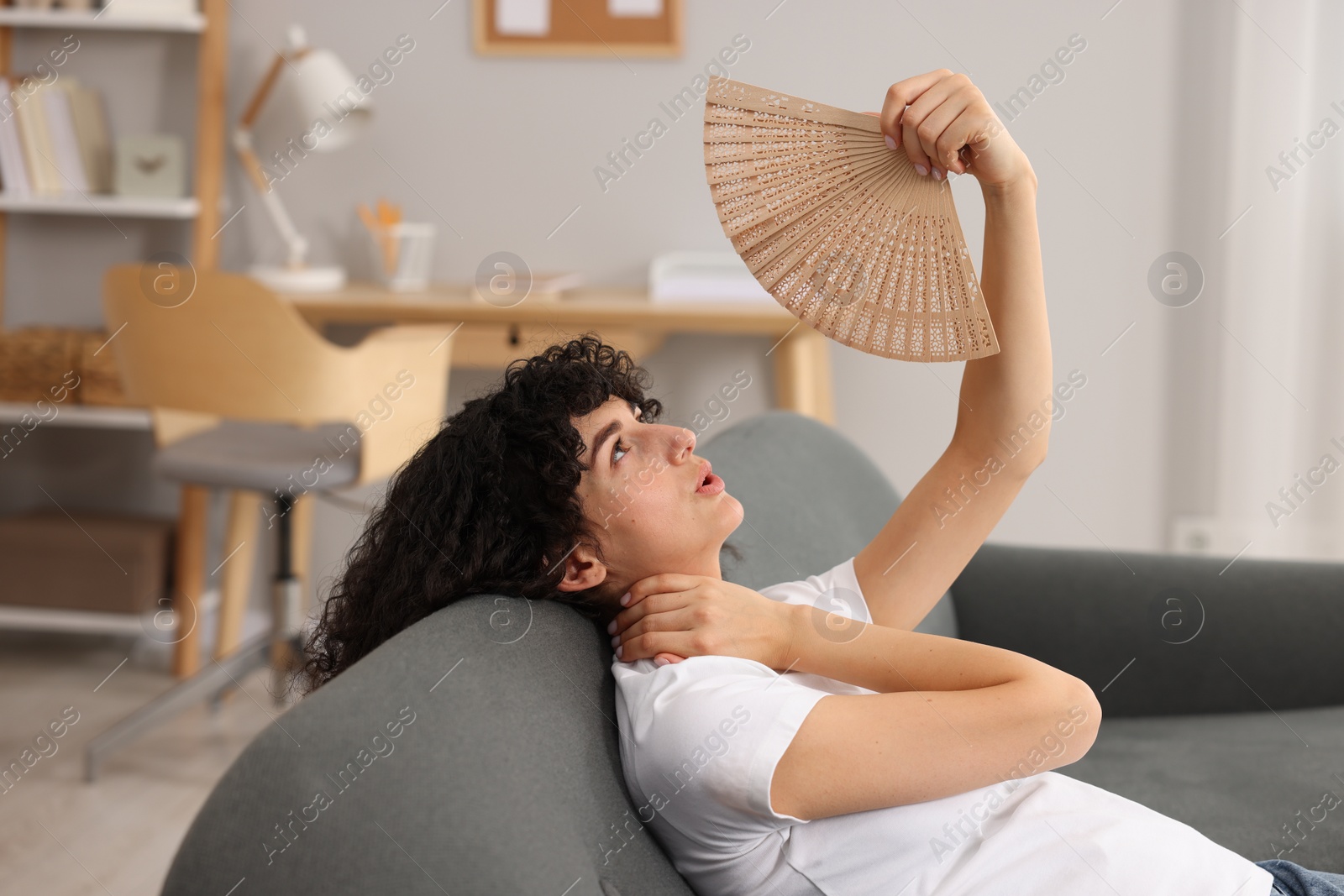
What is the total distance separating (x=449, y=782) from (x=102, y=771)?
207 cm

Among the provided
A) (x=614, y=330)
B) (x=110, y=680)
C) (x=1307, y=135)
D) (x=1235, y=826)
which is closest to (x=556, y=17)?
(x=614, y=330)

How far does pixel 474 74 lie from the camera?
3.00 meters

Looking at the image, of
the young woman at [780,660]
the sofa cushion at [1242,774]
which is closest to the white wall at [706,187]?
the sofa cushion at [1242,774]

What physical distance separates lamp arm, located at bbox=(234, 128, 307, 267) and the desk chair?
0.57 m

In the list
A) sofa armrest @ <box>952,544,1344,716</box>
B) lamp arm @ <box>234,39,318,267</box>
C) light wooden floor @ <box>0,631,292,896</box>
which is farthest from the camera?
lamp arm @ <box>234,39,318,267</box>

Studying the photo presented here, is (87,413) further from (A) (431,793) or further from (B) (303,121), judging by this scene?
(A) (431,793)

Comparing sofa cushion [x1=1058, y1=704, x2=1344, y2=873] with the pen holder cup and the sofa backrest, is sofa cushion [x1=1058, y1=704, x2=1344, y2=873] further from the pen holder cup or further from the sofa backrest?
the pen holder cup

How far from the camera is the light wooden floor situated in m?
2.00

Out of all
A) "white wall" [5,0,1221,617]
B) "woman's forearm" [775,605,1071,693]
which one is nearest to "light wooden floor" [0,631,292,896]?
"white wall" [5,0,1221,617]

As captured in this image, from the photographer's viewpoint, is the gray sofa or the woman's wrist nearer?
the gray sofa

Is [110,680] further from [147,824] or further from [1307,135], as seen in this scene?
[1307,135]

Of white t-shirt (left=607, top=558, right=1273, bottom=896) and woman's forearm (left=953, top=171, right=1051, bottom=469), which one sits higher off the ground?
woman's forearm (left=953, top=171, right=1051, bottom=469)

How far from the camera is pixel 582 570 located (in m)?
0.97

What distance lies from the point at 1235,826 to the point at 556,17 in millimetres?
2435
